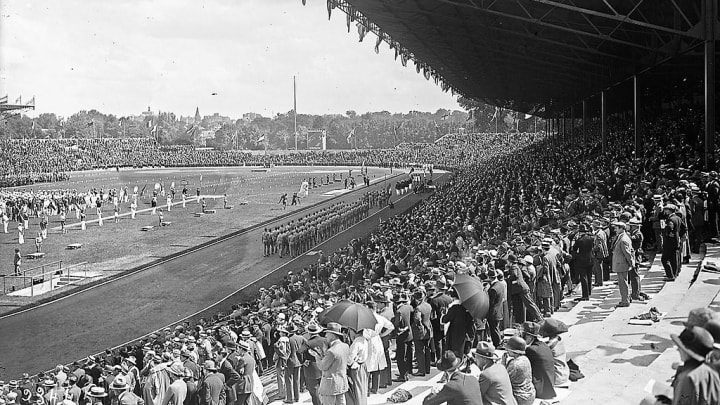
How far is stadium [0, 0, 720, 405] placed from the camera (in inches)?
386

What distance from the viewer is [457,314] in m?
11.1

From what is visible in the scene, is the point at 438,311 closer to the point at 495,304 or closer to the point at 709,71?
the point at 495,304

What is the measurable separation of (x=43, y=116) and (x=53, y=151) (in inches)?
3270

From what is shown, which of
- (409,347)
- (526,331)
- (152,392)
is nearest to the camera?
(526,331)

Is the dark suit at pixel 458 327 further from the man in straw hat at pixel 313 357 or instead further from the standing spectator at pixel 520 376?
the standing spectator at pixel 520 376

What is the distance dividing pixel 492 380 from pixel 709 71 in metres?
16.6

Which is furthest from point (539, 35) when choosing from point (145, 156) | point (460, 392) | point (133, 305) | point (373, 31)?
point (145, 156)

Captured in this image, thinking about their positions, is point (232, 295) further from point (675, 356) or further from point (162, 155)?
point (162, 155)

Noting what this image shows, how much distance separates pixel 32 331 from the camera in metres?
23.5

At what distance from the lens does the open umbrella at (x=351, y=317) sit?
9781 mm

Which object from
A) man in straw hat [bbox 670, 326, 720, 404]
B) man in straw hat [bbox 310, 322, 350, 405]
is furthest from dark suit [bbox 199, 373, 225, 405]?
man in straw hat [bbox 670, 326, 720, 404]

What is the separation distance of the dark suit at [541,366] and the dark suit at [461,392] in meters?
1.67

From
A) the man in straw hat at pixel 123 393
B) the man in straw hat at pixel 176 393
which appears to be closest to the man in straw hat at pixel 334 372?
the man in straw hat at pixel 176 393

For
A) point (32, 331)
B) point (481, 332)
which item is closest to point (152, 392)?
point (481, 332)
